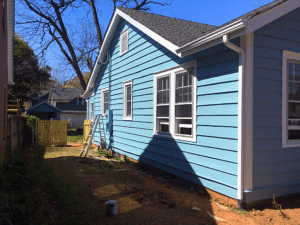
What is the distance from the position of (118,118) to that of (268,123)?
639cm

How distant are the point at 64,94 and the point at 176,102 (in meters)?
35.3

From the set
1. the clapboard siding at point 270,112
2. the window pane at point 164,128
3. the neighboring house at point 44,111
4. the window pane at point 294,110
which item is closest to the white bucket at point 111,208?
the clapboard siding at point 270,112

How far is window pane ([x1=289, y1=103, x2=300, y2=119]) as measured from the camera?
15.9 feet

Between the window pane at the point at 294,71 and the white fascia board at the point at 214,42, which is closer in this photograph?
the white fascia board at the point at 214,42

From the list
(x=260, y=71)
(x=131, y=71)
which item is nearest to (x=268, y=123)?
(x=260, y=71)

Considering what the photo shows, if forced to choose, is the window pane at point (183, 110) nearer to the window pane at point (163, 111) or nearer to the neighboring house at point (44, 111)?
the window pane at point (163, 111)

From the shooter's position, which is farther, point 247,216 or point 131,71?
point 131,71

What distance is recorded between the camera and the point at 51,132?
14.5 meters

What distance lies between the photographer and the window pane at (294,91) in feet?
15.9

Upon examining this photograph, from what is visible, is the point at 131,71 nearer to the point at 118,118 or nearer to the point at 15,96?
the point at 118,118

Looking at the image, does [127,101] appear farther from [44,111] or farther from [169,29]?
[44,111]

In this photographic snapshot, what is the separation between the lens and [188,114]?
5.82m

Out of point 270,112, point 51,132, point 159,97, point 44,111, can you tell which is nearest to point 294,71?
point 270,112

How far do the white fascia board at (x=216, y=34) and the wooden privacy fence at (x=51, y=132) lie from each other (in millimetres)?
11353
